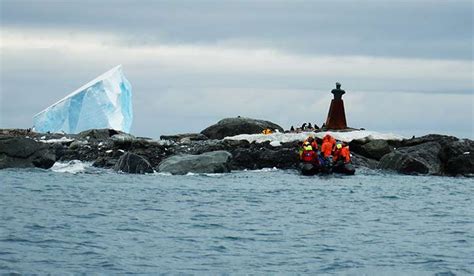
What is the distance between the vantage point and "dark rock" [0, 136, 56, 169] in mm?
42375

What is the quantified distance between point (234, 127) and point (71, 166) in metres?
13.7

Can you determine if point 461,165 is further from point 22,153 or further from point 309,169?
point 22,153

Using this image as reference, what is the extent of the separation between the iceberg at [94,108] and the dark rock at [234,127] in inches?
244

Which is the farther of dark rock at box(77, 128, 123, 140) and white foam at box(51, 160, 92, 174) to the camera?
dark rock at box(77, 128, 123, 140)

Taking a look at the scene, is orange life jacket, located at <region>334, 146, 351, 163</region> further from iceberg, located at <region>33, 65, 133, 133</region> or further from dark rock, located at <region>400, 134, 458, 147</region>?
iceberg, located at <region>33, 65, 133, 133</region>

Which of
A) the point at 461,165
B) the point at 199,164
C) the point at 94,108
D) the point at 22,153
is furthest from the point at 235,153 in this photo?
the point at 94,108

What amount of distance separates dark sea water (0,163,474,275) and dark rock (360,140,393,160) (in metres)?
6.92

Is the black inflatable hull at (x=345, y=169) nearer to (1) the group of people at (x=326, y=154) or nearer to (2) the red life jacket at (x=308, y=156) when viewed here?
(1) the group of people at (x=326, y=154)

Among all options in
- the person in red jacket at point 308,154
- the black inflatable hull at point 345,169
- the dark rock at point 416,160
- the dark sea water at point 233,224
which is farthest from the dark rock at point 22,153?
the dark rock at point 416,160

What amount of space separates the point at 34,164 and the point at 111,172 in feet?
11.2

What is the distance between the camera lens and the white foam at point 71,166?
147 ft

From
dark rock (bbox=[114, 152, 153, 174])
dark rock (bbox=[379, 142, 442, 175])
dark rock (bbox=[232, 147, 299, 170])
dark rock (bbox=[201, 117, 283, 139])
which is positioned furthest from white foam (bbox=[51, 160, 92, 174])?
dark rock (bbox=[379, 142, 442, 175])

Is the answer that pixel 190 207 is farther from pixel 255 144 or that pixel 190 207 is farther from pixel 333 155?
pixel 255 144

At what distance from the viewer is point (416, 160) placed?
1834 inches
